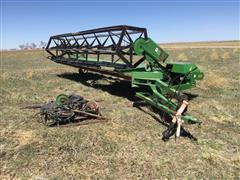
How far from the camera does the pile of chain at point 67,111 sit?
25.3 ft

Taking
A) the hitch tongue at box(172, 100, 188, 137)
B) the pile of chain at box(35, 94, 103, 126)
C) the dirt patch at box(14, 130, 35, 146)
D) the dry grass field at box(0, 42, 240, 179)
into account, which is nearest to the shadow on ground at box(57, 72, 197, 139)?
the dry grass field at box(0, 42, 240, 179)

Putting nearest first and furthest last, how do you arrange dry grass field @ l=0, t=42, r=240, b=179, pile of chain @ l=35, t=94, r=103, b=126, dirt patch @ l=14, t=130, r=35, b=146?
dry grass field @ l=0, t=42, r=240, b=179
dirt patch @ l=14, t=130, r=35, b=146
pile of chain @ l=35, t=94, r=103, b=126

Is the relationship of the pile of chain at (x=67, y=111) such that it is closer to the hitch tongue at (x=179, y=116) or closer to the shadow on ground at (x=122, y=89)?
the shadow on ground at (x=122, y=89)

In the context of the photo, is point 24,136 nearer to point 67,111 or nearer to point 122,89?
point 67,111

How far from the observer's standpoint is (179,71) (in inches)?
388

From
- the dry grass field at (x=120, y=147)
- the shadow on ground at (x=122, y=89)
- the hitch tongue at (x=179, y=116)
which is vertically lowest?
the dry grass field at (x=120, y=147)

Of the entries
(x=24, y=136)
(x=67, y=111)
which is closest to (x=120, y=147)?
(x=67, y=111)

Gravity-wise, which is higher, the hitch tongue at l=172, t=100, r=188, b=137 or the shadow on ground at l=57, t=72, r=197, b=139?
the hitch tongue at l=172, t=100, r=188, b=137

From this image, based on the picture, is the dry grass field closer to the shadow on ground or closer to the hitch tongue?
the shadow on ground

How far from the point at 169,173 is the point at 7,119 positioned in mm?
5412

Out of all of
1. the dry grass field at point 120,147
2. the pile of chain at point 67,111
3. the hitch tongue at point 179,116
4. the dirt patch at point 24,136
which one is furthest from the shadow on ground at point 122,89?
the dirt patch at point 24,136

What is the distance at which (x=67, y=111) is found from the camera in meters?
7.78

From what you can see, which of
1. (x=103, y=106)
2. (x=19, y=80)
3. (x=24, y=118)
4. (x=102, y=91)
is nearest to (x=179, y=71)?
(x=103, y=106)

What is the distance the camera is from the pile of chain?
7711 millimetres
